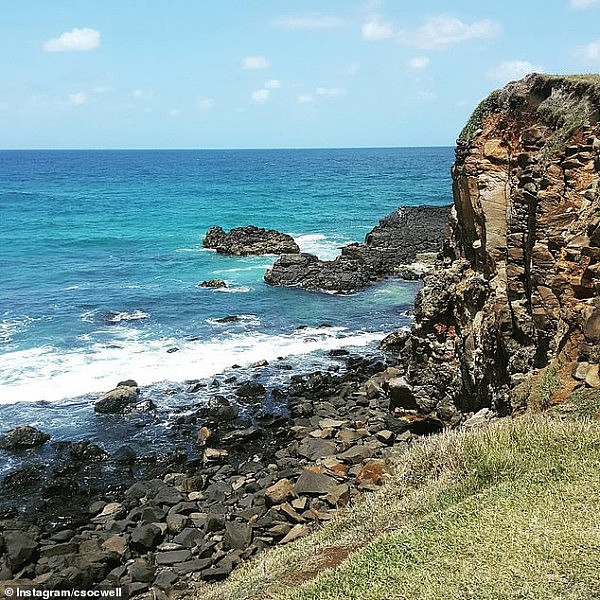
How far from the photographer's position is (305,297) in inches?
1722

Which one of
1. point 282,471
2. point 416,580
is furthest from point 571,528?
point 282,471

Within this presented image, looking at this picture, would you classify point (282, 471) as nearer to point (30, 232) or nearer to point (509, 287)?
point (509, 287)

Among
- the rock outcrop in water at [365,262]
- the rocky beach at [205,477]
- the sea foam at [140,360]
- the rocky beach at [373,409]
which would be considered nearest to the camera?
the rocky beach at [373,409]

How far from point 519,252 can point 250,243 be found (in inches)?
1847

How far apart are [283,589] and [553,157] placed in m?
12.0

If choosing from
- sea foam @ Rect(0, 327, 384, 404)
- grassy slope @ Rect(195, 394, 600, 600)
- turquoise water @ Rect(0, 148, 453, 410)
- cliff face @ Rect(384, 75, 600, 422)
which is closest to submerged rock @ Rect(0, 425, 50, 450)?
turquoise water @ Rect(0, 148, 453, 410)

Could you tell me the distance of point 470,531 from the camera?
906cm

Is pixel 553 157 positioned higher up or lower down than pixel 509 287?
higher up

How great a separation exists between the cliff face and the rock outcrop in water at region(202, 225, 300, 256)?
40.2 metres

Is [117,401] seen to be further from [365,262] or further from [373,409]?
[365,262]

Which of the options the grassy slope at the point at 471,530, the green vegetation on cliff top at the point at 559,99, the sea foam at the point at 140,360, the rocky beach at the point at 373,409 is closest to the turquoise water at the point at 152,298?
the sea foam at the point at 140,360

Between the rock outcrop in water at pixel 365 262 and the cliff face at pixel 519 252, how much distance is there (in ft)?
80.1

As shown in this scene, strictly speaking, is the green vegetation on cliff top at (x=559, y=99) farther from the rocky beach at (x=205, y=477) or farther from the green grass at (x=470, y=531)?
the rocky beach at (x=205, y=477)

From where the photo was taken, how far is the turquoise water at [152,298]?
30.8 m
